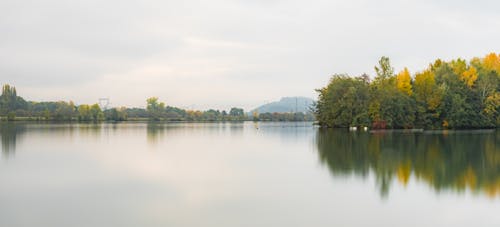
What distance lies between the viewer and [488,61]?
5959 centimetres

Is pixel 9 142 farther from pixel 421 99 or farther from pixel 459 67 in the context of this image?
pixel 459 67

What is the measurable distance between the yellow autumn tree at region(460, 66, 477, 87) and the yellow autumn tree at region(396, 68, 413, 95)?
723cm

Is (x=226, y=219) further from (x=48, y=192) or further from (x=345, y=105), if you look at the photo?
(x=345, y=105)

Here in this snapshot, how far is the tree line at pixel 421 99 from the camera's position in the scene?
5031 centimetres

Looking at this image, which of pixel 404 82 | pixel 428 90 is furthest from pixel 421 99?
pixel 404 82

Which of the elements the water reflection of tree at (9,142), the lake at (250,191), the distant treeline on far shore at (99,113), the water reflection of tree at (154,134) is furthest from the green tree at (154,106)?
the lake at (250,191)

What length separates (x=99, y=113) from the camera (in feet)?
363

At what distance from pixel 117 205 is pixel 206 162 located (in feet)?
26.4

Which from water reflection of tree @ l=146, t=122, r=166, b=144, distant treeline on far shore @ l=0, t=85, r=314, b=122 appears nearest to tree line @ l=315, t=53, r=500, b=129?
water reflection of tree @ l=146, t=122, r=166, b=144

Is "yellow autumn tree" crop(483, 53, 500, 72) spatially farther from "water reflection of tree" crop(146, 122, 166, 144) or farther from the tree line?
"water reflection of tree" crop(146, 122, 166, 144)

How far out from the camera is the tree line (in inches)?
1981

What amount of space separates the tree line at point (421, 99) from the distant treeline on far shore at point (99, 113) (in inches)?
2972

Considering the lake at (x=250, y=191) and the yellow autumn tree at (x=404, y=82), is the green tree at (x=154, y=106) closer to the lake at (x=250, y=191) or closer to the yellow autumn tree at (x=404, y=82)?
the yellow autumn tree at (x=404, y=82)

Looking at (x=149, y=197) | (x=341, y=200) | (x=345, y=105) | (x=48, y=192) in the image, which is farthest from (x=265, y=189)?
(x=345, y=105)
